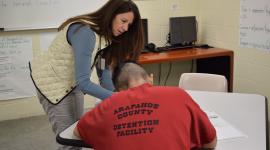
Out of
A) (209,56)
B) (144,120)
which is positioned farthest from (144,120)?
(209,56)

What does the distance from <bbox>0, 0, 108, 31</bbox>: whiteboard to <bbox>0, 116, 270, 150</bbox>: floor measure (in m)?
0.99

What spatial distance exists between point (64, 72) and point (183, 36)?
2.40 meters

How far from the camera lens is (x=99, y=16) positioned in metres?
1.79

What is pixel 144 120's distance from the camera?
1.16 meters

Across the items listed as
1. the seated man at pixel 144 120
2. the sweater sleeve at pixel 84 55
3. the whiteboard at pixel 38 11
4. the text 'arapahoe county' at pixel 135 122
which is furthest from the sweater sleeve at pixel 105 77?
the whiteboard at pixel 38 11

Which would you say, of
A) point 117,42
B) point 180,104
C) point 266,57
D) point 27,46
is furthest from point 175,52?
point 180,104

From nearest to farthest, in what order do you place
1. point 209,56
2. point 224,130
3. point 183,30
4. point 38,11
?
point 224,130, point 38,11, point 209,56, point 183,30

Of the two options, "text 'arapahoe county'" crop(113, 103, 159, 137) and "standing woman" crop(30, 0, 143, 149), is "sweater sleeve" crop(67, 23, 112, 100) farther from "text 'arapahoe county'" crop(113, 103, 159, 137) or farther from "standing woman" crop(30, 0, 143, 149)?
"text 'arapahoe county'" crop(113, 103, 159, 137)

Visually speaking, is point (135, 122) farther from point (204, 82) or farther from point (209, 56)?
point (209, 56)

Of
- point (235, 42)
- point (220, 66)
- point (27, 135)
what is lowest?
point (27, 135)

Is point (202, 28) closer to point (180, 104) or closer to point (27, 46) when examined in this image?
point (27, 46)

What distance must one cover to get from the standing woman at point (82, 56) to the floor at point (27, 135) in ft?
4.18

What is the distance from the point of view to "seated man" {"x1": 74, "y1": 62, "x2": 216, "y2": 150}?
1155 mm

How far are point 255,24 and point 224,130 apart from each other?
202 cm
